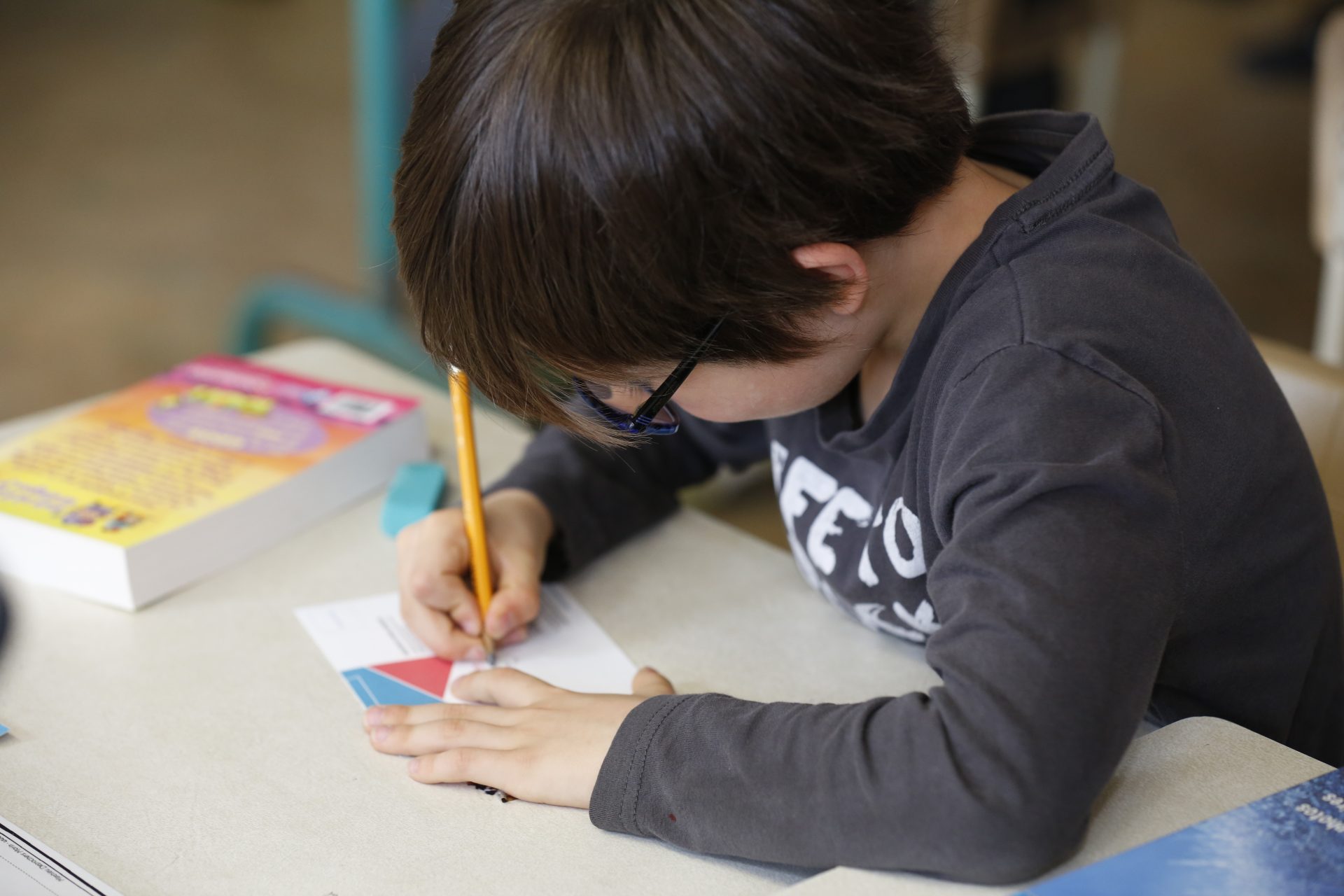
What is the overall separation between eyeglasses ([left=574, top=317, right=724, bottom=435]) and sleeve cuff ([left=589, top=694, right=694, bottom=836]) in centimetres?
15

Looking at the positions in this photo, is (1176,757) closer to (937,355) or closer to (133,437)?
(937,355)

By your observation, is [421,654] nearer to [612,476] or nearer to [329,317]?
[612,476]

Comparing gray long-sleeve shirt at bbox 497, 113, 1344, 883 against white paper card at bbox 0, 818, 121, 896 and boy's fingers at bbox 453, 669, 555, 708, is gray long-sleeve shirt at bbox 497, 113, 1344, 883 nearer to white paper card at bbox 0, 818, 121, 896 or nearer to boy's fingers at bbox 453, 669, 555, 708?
boy's fingers at bbox 453, 669, 555, 708

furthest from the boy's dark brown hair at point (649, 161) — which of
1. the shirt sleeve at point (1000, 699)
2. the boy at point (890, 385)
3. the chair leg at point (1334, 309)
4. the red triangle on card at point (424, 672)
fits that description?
the chair leg at point (1334, 309)

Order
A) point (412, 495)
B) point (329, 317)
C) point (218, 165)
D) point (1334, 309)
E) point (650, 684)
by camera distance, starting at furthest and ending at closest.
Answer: point (218, 165), point (329, 317), point (1334, 309), point (412, 495), point (650, 684)

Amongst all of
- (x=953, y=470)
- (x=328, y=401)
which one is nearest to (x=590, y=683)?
(x=953, y=470)

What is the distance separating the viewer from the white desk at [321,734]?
0.55 meters

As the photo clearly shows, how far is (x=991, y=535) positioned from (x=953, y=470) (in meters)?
0.05

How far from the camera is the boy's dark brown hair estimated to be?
0.52 m

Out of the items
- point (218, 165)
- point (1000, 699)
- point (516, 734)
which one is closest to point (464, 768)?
point (516, 734)

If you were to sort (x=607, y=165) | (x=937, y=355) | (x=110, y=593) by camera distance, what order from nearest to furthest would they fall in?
(x=607, y=165), (x=937, y=355), (x=110, y=593)

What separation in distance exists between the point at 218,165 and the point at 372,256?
76.8 inches

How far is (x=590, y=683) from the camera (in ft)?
2.31

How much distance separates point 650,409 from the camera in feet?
2.11
